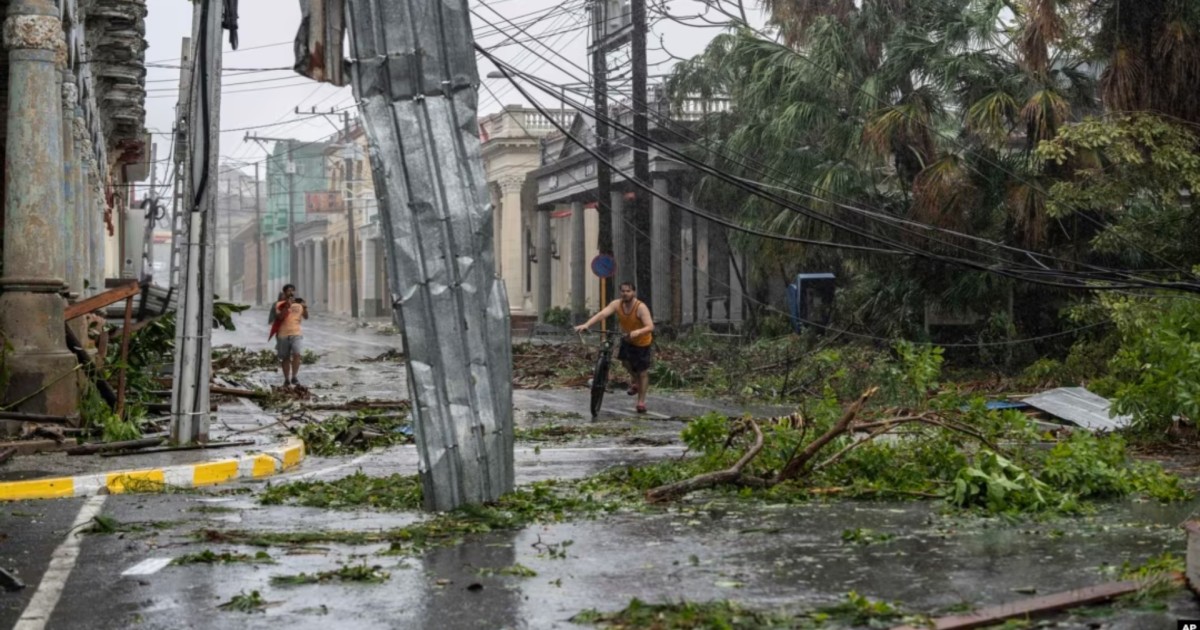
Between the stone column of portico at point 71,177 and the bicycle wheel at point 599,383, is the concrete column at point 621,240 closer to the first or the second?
the stone column of portico at point 71,177

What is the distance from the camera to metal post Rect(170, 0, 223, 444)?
1384 centimetres

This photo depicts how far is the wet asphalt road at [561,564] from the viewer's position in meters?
6.41

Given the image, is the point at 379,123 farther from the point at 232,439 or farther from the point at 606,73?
the point at 606,73

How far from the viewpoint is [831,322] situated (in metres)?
31.1

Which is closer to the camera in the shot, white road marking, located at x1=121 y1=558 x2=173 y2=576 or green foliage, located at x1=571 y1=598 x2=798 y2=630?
green foliage, located at x1=571 y1=598 x2=798 y2=630

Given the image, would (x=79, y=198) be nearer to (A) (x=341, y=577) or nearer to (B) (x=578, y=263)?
(A) (x=341, y=577)

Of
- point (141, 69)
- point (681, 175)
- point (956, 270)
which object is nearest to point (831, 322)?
point (956, 270)

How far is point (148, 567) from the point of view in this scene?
7594 mm

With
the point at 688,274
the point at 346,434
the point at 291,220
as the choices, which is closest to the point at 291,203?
the point at 291,220

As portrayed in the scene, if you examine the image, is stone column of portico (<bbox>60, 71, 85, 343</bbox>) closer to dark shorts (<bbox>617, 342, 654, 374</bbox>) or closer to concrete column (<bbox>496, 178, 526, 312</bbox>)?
dark shorts (<bbox>617, 342, 654, 374</bbox>)

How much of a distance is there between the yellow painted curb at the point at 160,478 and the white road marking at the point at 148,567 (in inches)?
146

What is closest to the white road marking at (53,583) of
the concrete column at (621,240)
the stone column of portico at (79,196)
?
the stone column of portico at (79,196)

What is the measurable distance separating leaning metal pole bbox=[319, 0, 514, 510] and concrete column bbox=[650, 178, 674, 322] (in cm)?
3260

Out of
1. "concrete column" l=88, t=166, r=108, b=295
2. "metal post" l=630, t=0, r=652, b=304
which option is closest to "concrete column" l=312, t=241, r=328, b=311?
"concrete column" l=88, t=166, r=108, b=295
